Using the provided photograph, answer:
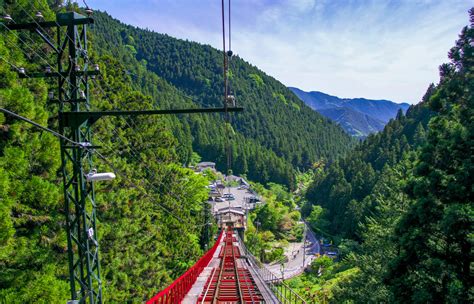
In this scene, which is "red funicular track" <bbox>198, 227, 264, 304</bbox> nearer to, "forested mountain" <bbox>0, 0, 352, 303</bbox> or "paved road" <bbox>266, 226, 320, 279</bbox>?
"forested mountain" <bbox>0, 0, 352, 303</bbox>

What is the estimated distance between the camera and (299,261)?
53219 millimetres

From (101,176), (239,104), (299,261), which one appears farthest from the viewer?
(239,104)

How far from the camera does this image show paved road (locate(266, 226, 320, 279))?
46.2m

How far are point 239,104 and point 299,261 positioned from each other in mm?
102309

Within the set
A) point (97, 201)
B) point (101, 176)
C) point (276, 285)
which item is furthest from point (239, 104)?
point (101, 176)

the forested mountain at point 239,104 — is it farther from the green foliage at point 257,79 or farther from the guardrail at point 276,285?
the guardrail at point 276,285

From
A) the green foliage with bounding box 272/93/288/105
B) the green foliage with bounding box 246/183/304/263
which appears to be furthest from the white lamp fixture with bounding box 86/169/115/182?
the green foliage with bounding box 272/93/288/105

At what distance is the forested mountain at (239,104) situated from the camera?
10394cm

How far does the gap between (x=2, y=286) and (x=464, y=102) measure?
A: 16833 mm

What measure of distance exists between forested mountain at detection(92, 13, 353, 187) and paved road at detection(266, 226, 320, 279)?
1451 inches

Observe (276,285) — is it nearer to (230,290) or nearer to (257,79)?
(230,290)

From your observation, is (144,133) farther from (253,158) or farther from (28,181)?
(253,158)

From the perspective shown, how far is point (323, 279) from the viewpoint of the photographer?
37.8 meters

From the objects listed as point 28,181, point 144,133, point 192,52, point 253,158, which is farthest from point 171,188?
point 192,52
